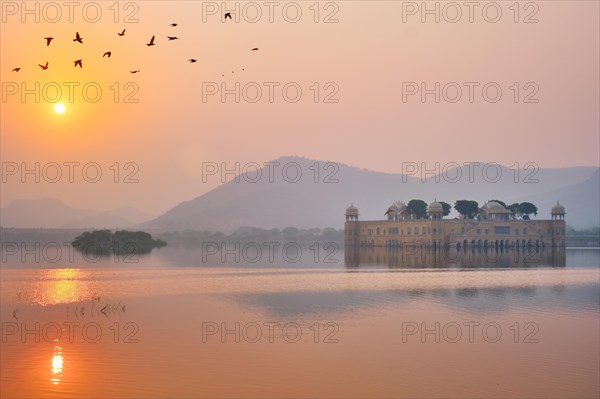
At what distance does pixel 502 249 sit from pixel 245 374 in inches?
4141

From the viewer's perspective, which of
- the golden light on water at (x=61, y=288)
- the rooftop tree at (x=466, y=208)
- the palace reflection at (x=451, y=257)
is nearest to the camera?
the golden light on water at (x=61, y=288)

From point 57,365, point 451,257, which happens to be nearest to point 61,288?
point 57,365

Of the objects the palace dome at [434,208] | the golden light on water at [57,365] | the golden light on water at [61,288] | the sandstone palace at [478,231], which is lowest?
the golden light on water at [57,365]

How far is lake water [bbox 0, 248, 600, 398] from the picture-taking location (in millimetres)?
23109

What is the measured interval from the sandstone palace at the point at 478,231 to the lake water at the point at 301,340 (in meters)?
68.6

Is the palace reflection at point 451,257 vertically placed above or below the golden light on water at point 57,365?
above

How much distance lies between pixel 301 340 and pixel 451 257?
73.0 metres

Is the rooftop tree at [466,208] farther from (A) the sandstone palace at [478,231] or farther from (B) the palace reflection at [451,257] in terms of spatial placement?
(B) the palace reflection at [451,257]

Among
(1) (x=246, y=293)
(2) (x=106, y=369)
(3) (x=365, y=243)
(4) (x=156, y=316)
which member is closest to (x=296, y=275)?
(1) (x=246, y=293)

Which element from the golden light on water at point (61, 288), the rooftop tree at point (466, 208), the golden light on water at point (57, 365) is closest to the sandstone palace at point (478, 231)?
the rooftop tree at point (466, 208)

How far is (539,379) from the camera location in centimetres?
2389

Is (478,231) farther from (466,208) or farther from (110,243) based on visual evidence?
(110,243)

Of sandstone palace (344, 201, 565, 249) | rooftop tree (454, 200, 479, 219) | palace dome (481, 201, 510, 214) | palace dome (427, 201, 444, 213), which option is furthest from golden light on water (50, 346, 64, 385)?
rooftop tree (454, 200, 479, 219)

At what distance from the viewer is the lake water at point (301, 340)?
75.8 ft
